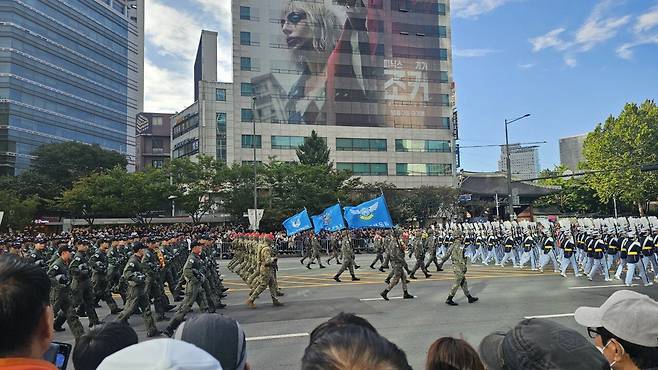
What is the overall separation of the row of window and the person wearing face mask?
5188 cm

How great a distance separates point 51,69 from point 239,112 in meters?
31.4

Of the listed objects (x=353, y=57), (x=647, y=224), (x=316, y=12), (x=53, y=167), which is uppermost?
(x=316, y=12)

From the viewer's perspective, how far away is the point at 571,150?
3391 inches

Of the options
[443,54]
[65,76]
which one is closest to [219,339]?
[443,54]

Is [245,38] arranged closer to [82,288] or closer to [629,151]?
[629,151]

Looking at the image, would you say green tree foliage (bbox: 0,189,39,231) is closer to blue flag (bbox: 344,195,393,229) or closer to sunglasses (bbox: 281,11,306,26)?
blue flag (bbox: 344,195,393,229)

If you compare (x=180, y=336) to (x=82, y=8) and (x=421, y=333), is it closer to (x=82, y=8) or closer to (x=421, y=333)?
(x=421, y=333)

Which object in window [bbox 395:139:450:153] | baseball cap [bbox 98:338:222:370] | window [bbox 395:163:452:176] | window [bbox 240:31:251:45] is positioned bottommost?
baseball cap [bbox 98:338:222:370]

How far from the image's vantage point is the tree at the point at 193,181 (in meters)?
35.7

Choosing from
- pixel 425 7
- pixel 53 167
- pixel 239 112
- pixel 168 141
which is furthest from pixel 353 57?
pixel 168 141

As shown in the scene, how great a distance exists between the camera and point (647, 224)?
1945 centimetres

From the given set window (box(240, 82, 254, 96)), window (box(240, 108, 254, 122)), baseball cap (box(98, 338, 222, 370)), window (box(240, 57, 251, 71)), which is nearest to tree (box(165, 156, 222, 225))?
window (box(240, 108, 254, 122))

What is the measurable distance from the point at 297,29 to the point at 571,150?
5817 cm

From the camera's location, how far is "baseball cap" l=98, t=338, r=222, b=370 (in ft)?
4.24
